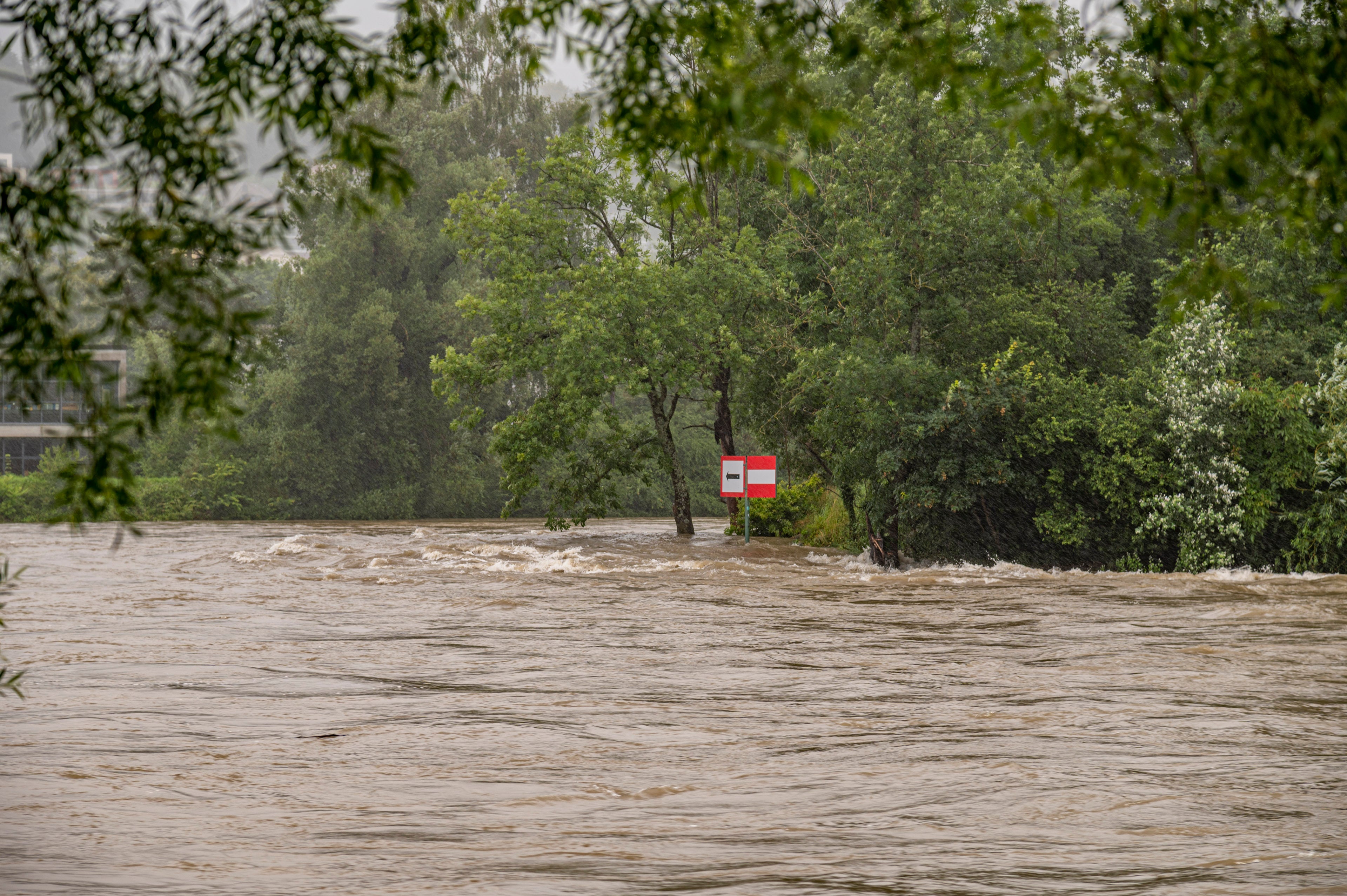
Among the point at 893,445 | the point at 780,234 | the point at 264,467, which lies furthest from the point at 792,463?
the point at 264,467

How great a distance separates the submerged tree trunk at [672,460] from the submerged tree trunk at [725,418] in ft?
3.79

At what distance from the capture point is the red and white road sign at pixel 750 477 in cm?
2959

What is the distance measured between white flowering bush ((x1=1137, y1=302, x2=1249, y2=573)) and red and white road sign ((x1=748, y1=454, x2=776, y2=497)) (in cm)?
893

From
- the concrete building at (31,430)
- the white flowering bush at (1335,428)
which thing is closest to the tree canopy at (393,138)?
the white flowering bush at (1335,428)

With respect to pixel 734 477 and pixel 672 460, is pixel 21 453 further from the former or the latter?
pixel 734 477

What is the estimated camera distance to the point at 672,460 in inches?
1336

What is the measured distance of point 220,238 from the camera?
5.24m

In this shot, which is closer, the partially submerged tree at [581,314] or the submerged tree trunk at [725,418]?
the partially submerged tree at [581,314]

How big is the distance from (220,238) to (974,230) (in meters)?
21.8

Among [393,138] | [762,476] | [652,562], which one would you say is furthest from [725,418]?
[393,138]

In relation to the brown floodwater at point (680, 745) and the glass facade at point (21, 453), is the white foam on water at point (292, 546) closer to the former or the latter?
the brown floodwater at point (680, 745)

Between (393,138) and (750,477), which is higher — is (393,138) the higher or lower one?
the higher one

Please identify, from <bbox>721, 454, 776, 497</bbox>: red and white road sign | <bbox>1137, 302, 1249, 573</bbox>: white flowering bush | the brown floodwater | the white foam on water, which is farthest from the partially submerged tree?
the brown floodwater

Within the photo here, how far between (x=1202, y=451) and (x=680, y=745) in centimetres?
1577
